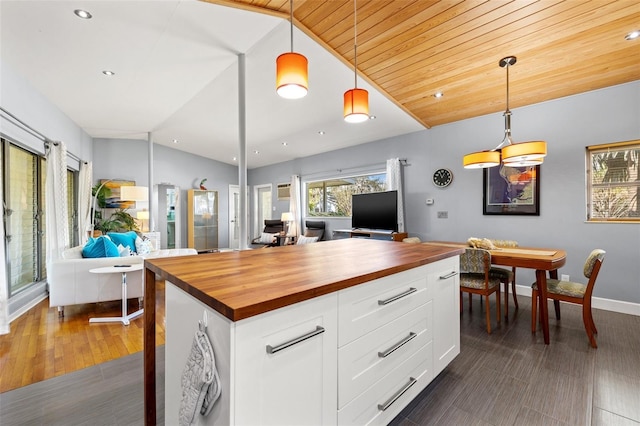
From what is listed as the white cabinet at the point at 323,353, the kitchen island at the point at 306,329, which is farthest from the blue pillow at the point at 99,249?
the white cabinet at the point at 323,353

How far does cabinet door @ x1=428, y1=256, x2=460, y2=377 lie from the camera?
173cm

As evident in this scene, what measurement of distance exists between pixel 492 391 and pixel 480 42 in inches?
117

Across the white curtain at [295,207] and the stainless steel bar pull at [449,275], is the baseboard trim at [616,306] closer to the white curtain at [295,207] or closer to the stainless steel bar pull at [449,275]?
the stainless steel bar pull at [449,275]

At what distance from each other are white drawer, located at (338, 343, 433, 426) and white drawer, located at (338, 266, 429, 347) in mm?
Answer: 283

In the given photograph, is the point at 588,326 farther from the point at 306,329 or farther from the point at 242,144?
the point at 242,144

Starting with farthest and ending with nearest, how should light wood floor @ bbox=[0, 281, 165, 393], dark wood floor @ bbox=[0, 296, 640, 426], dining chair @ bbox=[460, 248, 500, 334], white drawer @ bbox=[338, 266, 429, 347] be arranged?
dining chair @ bbox=[460, 248, 500, 334] → light wood floor @ bbox=[0, 281, 165, 393] → dark wood floor @ bbox=[0, 296, 640, 426] → white drawer @ bbox=[338, 266, 429, 347]

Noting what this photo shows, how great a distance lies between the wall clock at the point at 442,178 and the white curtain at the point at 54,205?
5714mm

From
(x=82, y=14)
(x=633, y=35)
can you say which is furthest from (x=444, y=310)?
(x=82, y=14)

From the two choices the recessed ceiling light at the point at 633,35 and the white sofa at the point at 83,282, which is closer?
the recessed ceiling light at the point at 633,35

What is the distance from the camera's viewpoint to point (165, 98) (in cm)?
425

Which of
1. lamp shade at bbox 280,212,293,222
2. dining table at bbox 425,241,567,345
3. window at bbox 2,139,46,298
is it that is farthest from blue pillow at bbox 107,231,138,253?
dining table at bbox 425,241,567,345

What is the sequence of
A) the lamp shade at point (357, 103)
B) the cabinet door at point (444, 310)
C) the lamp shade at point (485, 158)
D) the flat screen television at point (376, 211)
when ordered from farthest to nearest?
the flat screen television at point (376, 211), the lamp shade at point (485, 158), the lamp shade at point (357, 103), the cabinet door at point (444, 310)

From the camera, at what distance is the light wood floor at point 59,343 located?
2.04 m

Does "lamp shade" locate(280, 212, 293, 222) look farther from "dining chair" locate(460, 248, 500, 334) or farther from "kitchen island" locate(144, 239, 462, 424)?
"kitchen island" locate(144, 239, 462, 424)
